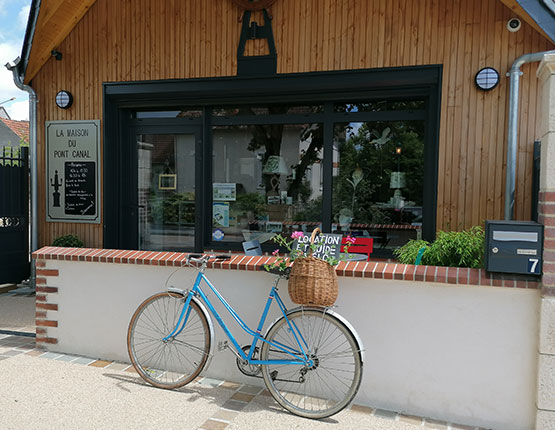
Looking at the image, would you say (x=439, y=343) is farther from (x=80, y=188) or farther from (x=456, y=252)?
(x=80, y=188)

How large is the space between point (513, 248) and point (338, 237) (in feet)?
4.58

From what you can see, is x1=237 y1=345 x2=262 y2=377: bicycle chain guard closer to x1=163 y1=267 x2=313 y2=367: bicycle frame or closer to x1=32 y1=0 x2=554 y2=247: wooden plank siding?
x1=163 y1=267 x2=313 y2=367: bicycle frame

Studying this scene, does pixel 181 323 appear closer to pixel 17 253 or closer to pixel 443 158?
pixel 443 158

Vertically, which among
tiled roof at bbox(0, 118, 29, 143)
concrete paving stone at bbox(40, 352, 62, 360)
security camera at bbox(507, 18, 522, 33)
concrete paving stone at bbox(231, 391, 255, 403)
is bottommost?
concrete paving stone at bbox(231, 391, 255, 403)

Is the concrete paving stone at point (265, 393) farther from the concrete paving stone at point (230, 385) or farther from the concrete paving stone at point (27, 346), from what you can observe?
the concrete paving stone at point (27, 346)

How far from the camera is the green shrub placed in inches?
260

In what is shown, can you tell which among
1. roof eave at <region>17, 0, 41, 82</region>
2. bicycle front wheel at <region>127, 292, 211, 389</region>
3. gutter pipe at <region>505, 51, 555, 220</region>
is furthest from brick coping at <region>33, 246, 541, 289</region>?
roof eave at <region>17, 0, 41, 82</region>

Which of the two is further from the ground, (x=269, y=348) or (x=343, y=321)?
(x=343, y=321)

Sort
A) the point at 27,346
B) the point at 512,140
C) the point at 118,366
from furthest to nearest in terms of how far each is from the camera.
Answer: the point at 512,140 < the point at 27,346 < the point at 118,366

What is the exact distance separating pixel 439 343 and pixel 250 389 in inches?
55.4

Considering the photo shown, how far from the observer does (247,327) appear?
3594 millimetres

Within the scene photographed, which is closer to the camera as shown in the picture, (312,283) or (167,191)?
(312,283)

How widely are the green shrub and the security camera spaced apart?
5.85m

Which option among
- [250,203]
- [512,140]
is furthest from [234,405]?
[512,140]
